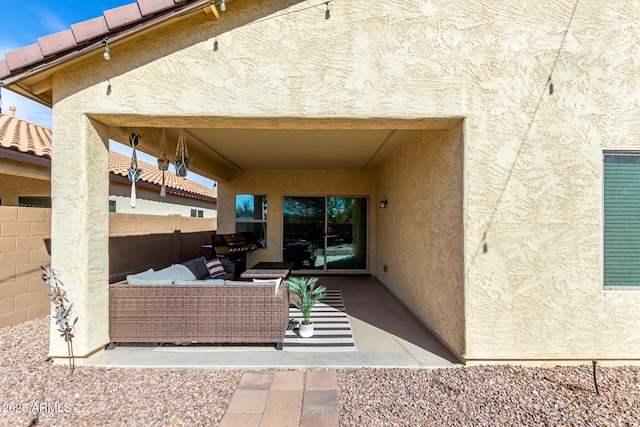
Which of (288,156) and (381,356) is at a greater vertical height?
(288,156)

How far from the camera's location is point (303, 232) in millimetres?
9945

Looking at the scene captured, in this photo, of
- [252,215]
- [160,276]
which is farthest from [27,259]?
[252,215]


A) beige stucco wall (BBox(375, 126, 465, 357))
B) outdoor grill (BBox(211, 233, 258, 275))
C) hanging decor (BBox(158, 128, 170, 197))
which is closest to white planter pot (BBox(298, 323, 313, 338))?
beige stucco wall (BBox(375, 126, 465, 357))

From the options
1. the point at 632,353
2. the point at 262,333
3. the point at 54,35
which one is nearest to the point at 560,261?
the point at 632,353

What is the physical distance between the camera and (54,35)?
3338mm

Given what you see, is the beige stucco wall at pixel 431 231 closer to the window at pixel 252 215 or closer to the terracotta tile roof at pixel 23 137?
the window at pixel 252 215

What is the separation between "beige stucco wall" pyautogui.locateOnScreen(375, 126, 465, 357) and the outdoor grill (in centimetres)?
448

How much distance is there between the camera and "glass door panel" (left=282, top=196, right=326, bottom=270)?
9898 mm

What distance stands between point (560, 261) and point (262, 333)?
397 centimetres

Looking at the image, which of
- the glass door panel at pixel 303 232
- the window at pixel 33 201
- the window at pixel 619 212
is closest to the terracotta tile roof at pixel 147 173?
the window at pixel 33 201

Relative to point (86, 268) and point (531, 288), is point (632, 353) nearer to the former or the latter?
point (531, 288)

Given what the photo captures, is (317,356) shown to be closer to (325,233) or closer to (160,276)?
(160,276)

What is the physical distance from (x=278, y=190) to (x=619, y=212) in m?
7.98

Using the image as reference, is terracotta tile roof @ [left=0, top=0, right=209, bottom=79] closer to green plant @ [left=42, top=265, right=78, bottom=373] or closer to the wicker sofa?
green plant @ [left=42, top=265, right=78, bottom=373]
